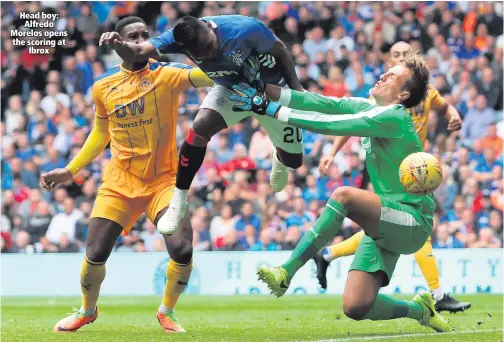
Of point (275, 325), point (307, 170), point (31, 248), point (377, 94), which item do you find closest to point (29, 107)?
point (31, 248)

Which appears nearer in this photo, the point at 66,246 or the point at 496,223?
the point at 66,246

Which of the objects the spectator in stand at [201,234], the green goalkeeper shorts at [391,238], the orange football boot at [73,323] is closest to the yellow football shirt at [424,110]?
the green goalkeeper shorts at [391,238]

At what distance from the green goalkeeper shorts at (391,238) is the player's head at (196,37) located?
6.14 feet

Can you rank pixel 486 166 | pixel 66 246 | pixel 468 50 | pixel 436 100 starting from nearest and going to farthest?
pixel 436 100 < pixel 66 246 < pixel 486 166 < pixel 468 50

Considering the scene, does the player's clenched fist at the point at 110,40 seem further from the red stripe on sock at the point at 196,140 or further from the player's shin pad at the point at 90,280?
the player's shin pad at the point at 90,280

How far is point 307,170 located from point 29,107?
212 inches

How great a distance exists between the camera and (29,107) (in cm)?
1764

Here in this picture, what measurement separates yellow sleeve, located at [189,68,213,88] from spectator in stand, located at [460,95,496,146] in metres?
9.16

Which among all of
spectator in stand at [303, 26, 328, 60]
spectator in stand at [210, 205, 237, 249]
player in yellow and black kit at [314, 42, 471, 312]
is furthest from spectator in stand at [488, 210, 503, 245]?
player in yellow and black kit at [314, 42, 471, 312]

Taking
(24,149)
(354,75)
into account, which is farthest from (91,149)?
(354,75)

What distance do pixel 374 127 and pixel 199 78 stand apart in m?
2.26

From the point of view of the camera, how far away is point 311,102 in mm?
7758

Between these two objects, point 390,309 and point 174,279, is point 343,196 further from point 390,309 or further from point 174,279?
point 174,279

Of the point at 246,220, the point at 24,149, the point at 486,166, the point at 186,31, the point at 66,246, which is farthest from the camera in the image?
the point at 24,149
